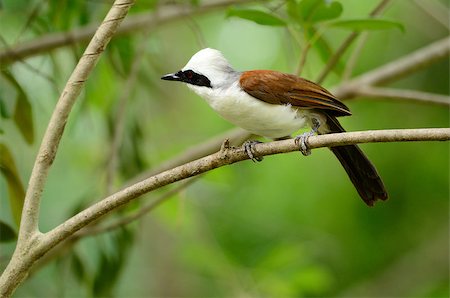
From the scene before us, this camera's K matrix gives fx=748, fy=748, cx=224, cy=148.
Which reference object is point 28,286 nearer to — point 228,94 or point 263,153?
point 228,94

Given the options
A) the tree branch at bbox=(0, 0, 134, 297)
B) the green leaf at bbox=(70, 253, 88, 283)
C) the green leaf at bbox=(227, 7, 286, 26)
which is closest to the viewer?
the tree branch at bbox=(0, 0, 134, 297)

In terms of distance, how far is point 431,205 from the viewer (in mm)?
4477

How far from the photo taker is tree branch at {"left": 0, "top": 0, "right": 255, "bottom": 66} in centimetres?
282

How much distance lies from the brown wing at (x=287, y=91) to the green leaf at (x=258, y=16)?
0.17m

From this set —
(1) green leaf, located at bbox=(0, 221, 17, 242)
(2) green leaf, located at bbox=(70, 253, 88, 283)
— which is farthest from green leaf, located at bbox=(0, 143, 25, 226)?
(2) green leaf, located at bbox=(70, 253, 88, 283)

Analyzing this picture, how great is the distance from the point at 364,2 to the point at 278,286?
6.58ft

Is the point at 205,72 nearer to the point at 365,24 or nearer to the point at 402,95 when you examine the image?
the point at 365,24

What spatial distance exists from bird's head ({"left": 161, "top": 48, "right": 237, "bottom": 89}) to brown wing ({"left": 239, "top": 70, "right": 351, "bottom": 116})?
61 millimetres

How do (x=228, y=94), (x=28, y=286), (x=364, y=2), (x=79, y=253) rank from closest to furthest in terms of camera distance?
(x=228, y=94) < (x=79, y=253) < (x=28, y=286) < (x=364, y=2)

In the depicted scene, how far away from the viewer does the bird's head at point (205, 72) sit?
2047mm

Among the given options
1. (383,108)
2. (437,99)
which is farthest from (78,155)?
(437,99)

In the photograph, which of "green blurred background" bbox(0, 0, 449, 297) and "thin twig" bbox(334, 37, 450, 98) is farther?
"green blurred background" bbox(0, 0, 449, 297)

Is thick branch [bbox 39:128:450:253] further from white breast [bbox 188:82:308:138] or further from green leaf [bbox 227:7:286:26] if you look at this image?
green leaf [bbox 227:7:286:26]

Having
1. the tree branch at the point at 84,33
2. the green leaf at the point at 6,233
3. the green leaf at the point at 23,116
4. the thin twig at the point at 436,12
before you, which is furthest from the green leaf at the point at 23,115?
the thin twig at the point at 436,12
